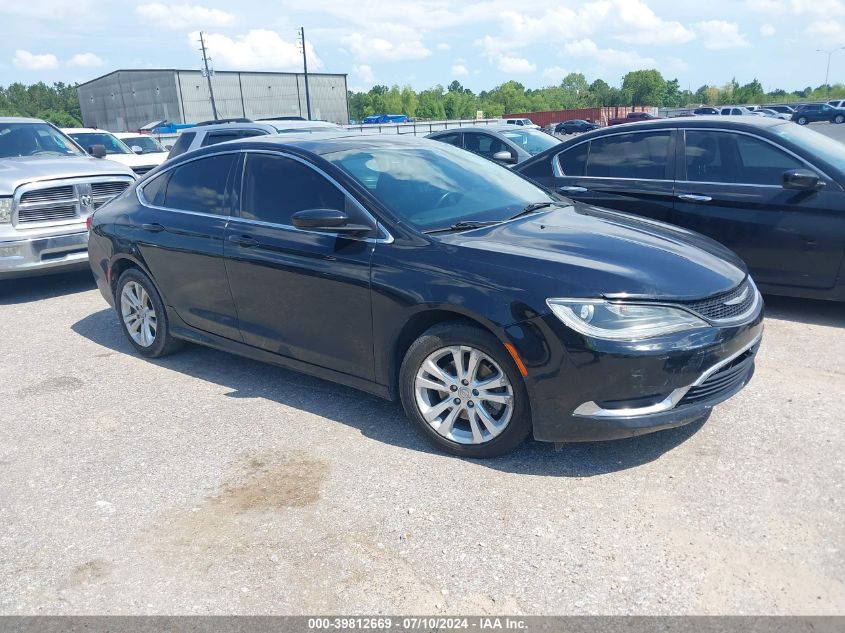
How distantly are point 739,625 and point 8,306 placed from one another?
25.4 feet

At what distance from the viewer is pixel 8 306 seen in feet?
25.1

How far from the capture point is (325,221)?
3.87 m

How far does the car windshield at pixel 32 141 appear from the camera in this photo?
8852mm

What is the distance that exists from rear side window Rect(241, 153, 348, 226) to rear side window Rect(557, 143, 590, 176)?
348 centimetres

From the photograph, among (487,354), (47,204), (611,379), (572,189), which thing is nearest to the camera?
(611,379)

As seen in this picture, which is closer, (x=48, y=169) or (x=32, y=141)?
(x=48, y=169)

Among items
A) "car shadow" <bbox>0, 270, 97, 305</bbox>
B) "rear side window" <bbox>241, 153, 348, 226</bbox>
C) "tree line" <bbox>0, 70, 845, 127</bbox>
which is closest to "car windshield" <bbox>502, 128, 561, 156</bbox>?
"car shadow" <bbox>0, 270, 97, 305</bbox>

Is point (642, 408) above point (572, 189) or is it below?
below

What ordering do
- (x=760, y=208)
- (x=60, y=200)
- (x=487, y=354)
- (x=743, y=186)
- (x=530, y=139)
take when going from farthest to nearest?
1. (x=530, y=139)
2. (x=60, y=200)
3. (x=743, y=186)
4. (x=760, y=208)
5. (x=487, y=354)

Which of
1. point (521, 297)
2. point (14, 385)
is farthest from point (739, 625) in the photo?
point (14, 385)

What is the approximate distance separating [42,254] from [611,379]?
263 inches

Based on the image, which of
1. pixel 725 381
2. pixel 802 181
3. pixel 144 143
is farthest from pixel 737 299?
pixel 144 143

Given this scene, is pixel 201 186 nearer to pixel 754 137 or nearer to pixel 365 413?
pixel 365 413

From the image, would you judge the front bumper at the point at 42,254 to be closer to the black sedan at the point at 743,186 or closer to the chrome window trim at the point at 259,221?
the chrome window trim at the point at 259,221
